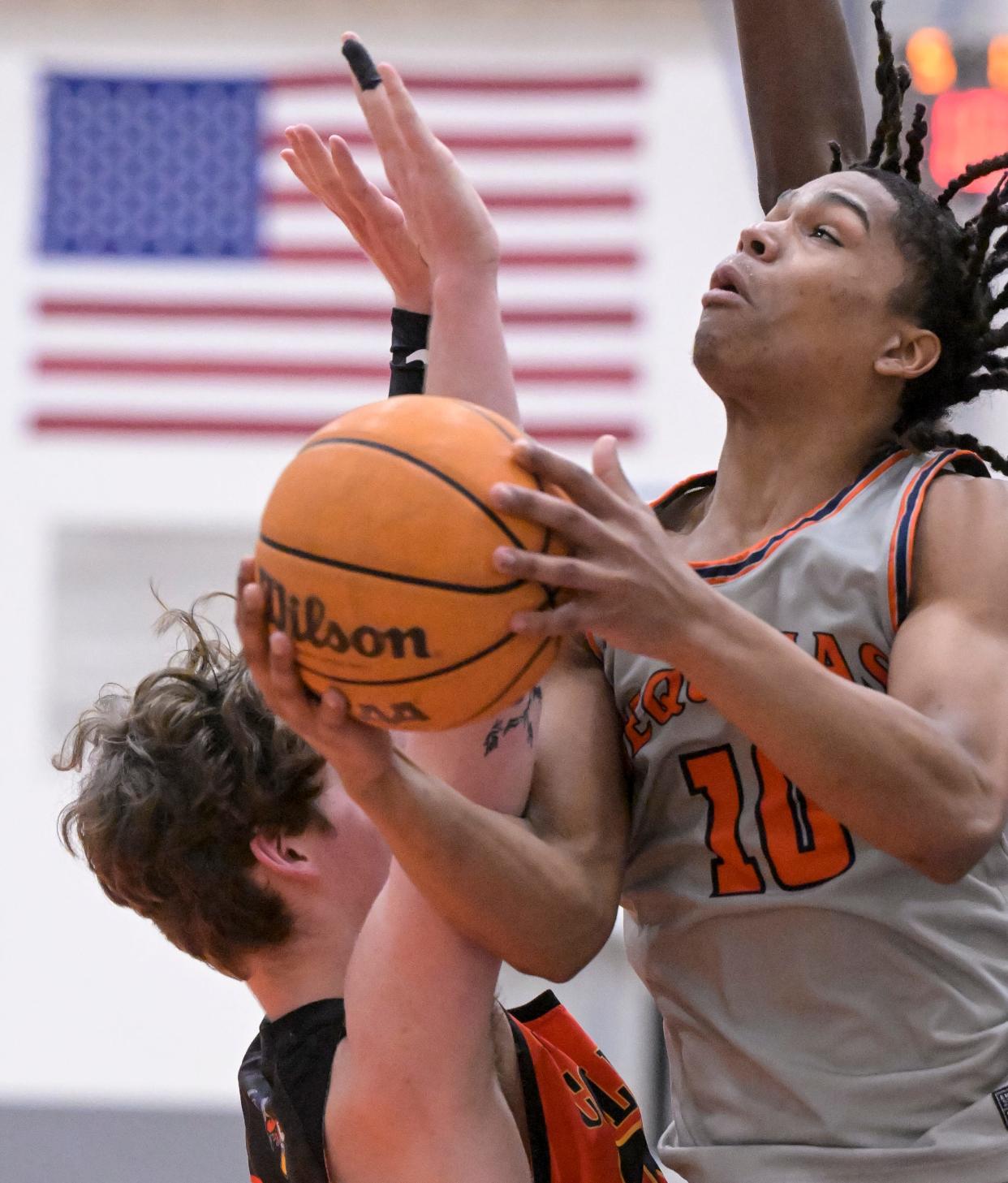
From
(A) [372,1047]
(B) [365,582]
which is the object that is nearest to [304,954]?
(A) [372,1047]

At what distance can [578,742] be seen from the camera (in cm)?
211

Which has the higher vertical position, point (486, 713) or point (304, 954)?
point (486, 713)

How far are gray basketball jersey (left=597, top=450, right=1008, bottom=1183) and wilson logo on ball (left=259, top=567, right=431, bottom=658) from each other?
1.95ft

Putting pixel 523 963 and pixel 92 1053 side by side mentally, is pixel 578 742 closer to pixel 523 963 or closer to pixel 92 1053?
pixel 523 963

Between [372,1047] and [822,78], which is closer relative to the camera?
[372,1047]

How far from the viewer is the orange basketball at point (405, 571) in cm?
154

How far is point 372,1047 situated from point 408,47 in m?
7.81

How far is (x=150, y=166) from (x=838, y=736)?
7096 millimetres

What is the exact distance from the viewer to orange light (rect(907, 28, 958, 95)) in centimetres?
445

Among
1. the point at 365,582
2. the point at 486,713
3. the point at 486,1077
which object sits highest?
the point at 365,582

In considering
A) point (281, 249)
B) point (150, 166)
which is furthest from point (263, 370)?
point (150, 166)

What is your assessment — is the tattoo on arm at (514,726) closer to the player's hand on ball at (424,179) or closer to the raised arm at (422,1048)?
the raised arm at (422,1048)

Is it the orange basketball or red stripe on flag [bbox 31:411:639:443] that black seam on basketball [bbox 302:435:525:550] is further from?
red stripe on flag [bbox 31:411:639:443]

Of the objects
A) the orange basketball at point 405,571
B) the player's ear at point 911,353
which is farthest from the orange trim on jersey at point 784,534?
the orange basketball at point 405,571
